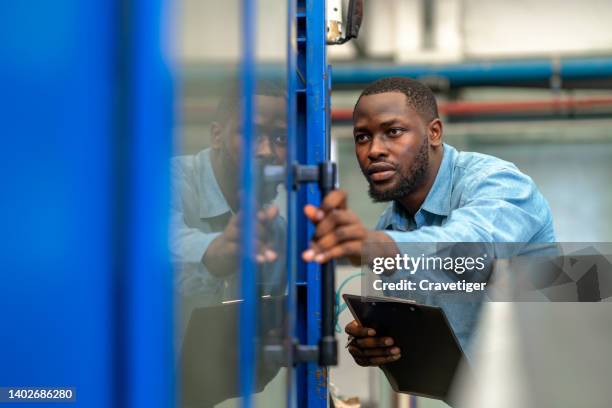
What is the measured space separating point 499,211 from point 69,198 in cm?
195

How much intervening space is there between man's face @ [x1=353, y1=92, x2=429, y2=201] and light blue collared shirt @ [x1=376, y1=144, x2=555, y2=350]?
10cm

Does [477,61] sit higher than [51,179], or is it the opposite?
[477,61]

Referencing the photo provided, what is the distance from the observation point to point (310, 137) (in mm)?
2023

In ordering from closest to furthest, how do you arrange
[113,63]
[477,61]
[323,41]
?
1. [113,63]
2. [323,41]
3. [477,61]

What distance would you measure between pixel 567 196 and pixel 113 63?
724 cm

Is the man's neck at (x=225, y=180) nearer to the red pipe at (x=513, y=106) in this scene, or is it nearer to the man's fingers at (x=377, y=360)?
the man's fingers at (x=377, y=360)

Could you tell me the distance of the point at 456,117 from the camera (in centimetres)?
752

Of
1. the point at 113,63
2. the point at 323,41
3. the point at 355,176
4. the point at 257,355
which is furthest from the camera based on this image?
the point at 355,176

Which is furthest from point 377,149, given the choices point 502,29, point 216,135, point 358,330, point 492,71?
point 502,29

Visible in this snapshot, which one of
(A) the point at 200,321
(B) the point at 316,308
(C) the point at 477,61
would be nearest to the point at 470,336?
(B) the point at 316,308

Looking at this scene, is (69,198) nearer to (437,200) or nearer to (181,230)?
(181,230)

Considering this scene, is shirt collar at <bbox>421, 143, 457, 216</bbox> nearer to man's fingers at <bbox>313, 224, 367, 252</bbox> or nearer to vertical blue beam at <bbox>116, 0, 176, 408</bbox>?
man's fingers at <bbox>313, 224, 367, 252</bbox>

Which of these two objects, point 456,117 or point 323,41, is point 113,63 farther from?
point 456,117

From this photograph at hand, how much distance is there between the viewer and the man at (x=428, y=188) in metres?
2.42
